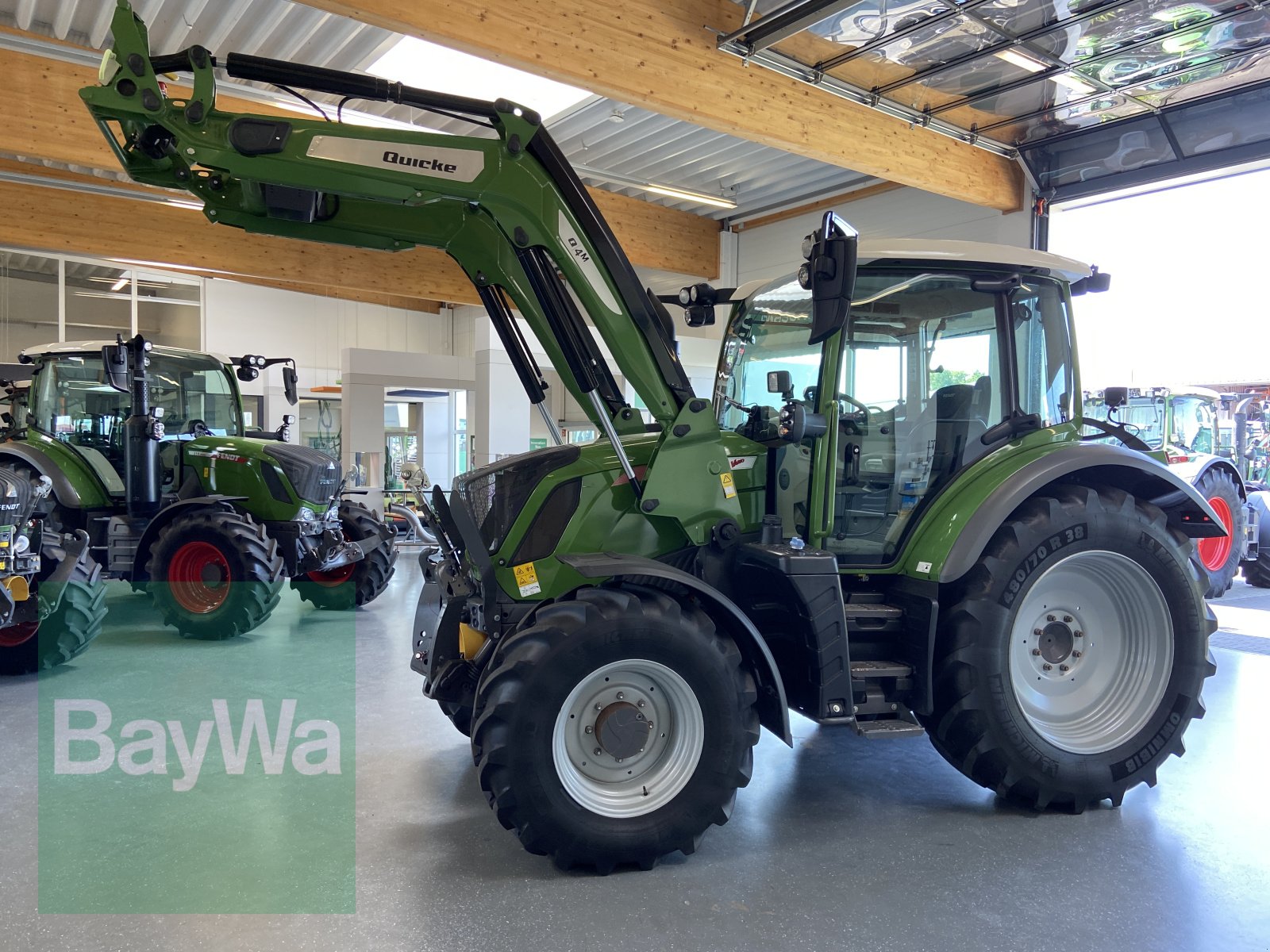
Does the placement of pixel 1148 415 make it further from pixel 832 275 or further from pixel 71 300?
pixel 71 300

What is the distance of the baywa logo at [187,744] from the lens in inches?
160

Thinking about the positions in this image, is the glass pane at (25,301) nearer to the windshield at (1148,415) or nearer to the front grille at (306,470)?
the front grille at (306,470)

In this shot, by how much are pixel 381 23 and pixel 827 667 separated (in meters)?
4.62

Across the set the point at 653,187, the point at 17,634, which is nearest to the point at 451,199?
the point at 17,634

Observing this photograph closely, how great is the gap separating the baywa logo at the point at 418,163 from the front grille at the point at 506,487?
114 cm

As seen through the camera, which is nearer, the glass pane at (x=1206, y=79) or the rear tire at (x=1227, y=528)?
the glass pane at (x=1206, y=79)

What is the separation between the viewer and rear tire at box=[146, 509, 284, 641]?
6742 millimetres

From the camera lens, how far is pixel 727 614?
10.7 ft

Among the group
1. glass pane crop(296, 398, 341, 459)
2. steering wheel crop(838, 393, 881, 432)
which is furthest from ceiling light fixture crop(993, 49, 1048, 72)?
glass pane crop(296, 398, 341, 459)

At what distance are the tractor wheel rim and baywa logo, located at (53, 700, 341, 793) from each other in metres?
3.08

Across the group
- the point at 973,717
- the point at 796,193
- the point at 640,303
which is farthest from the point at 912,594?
the point at 796,193

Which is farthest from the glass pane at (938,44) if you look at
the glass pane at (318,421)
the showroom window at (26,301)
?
the glass pane at (318,421)

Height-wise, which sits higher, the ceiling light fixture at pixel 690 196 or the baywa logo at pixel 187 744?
the ceiling light fixture at pixel 690 196

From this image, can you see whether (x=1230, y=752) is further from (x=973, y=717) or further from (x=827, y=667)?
(x=827, y=667)
